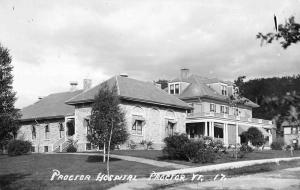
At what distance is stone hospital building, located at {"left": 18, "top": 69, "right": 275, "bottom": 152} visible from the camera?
43.6m

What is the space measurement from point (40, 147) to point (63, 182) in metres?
33.0

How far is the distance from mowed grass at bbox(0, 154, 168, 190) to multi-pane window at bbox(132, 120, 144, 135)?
38.3 ft

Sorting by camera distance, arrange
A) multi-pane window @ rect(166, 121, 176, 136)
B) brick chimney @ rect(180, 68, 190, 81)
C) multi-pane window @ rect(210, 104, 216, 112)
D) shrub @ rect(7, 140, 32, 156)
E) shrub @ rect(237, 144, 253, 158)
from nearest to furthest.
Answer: shrub @ rect(237, 144, 253, 158), shrub @ rect(7, 140, 32, 156), multi-pane window @ rect(166, 121, 176, 136), multi-pane window @ rect(210, 104, 216, 112), brick chimney @ rect(180, 68, 190, 81)

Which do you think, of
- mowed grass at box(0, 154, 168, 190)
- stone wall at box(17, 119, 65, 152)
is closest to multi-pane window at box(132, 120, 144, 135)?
stone wall at box(17, 119, 65, 152)

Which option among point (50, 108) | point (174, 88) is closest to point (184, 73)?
point (174, 88)

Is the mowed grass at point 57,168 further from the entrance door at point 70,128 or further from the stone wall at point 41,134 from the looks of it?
the stone wall at point 41,134

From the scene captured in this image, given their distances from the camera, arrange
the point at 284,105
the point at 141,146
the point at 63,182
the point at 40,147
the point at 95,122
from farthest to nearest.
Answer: the point at 40,147
the point at 141,146
the point at 95,122
the point at 63,182
the point at 284,105

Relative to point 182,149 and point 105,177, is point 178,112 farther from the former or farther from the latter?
point 105,177

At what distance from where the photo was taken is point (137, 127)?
4347cm

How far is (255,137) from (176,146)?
76.0 ft

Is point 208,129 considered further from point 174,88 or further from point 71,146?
point 71,146

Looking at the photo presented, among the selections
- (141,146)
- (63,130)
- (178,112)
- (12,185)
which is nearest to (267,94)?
(12,185)

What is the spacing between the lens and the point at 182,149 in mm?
27734

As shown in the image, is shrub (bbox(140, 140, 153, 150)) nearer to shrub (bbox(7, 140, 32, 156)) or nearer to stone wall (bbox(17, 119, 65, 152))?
shrub (bbox(7, 140, 32, 156))
